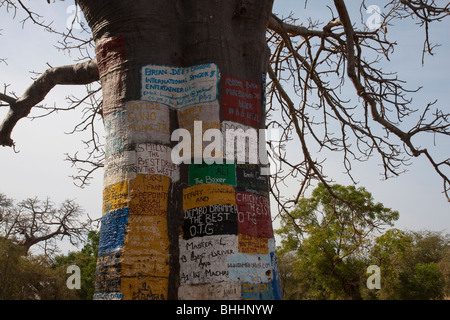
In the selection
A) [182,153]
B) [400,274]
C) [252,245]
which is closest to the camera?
[252,245]

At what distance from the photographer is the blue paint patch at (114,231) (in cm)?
299

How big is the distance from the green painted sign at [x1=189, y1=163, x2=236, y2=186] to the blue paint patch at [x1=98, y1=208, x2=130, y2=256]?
512 mm

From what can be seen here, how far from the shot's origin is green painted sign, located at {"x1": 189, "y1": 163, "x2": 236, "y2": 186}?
309 centimetres

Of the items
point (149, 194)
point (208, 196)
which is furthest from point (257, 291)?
point (149, 194)

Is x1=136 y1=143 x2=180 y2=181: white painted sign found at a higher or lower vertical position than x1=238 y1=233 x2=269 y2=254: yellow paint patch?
higher

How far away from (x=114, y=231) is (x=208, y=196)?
665mm

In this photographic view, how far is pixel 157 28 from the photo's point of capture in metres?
3.41

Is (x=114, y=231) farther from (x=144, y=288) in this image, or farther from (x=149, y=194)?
(x=144, y=288)

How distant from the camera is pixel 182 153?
10.5ft

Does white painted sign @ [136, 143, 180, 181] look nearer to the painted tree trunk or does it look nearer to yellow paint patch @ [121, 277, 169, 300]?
the painted tree trunk

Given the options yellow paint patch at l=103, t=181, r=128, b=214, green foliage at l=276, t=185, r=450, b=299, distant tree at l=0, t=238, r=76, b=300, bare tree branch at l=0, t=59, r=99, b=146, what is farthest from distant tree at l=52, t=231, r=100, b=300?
yellow paint patch at l=103, t=181, r=128, b=214

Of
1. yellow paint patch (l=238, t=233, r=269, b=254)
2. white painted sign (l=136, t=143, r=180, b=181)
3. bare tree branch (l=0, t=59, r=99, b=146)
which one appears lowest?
yellow paint patch (l=238, t=233, r=269, b=254)
